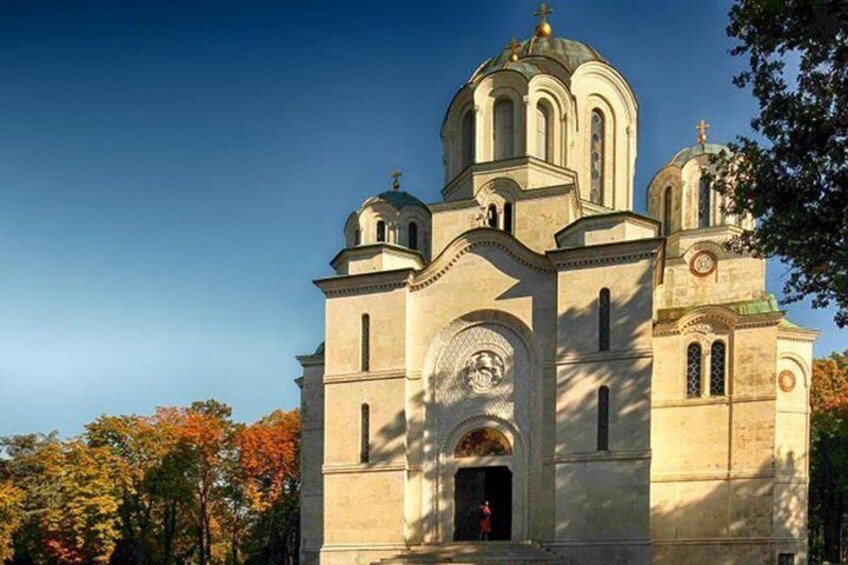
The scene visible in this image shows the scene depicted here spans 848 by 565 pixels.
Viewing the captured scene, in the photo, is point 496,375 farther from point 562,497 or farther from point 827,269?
point 827,269

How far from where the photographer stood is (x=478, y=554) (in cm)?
2020

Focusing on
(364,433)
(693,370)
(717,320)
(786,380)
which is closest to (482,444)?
(364,433)

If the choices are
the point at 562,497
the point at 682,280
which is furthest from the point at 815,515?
the point at 562,497

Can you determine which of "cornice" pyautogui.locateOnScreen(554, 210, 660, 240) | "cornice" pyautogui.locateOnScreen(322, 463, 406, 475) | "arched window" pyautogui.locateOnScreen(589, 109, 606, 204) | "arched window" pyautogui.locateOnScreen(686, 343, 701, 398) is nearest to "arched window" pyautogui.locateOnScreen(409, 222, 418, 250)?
"arched window" pyautogui.locateOnScreen(589, 109, 606, 204)

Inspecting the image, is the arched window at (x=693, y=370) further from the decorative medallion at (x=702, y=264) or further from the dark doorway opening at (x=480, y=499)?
the dark doorway opening at (x=480, y=499)

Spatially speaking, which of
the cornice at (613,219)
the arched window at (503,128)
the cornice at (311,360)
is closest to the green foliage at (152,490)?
the cornice at (311,360)

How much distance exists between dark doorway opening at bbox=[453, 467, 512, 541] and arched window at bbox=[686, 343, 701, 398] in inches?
193

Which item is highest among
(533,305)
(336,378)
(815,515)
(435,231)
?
(435,231)

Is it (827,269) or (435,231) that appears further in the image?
(435,231)

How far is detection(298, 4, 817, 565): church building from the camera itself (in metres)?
20.6

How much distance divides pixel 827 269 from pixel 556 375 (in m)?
9.69

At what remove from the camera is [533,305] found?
2181cm

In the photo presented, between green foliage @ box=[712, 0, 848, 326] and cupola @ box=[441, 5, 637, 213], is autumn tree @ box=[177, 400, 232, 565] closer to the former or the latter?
cupola @ box=[441, 5, 637, 213]

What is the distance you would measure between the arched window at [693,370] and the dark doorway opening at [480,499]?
4.90m
